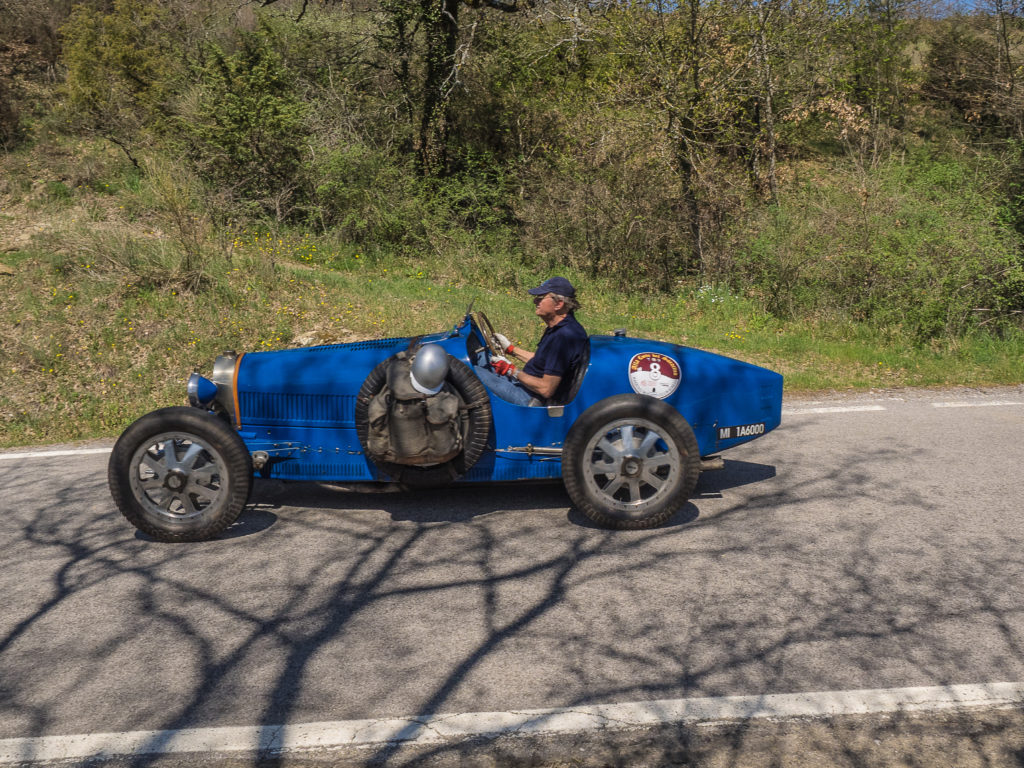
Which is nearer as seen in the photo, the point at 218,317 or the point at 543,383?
the point at 543,383

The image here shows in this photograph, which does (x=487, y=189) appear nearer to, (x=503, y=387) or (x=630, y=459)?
(x=503, y=387)

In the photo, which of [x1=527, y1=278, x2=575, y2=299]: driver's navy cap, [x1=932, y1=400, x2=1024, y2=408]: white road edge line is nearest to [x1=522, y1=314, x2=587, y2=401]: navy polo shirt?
[x1=527, y1=278, x2=575, y2=299]: driver's navy cap

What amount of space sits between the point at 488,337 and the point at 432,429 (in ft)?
3.59

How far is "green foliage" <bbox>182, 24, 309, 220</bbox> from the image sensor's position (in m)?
14.8

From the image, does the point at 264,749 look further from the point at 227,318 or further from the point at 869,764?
the point at 227,318

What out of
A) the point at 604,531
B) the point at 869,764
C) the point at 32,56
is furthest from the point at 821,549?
the point at 32,56

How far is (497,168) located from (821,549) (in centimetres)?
1231

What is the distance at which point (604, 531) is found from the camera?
5344mm

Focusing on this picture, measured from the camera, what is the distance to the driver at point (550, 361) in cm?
545

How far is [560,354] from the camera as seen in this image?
5500 mm

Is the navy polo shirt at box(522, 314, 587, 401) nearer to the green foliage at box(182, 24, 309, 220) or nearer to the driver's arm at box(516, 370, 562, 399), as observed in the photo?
the driver's arm at box(516, 370, 562, 399)

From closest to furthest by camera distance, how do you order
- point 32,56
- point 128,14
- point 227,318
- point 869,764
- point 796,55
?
point 869,764
point 227,318
point 796,55
point 128,14
point 32,56

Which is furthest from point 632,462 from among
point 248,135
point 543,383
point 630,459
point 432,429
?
point 248,135

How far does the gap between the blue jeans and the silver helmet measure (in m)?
0.38
